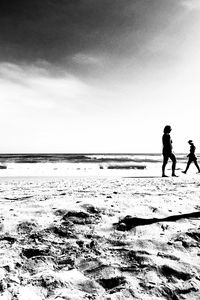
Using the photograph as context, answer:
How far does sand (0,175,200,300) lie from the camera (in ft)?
7.48

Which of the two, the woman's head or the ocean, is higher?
the woman's head

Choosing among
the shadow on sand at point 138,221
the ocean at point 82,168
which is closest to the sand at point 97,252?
the shadow on sand at point 138,221

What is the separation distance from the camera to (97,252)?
2938 mm

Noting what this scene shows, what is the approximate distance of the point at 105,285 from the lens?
7.77 feet

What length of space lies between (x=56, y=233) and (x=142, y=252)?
1.08m

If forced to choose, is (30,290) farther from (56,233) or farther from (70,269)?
(56,233)

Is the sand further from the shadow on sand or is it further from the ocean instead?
the ocean

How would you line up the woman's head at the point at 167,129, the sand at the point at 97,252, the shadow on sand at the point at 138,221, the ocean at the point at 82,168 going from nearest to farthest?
the sand at the point at 97,252 → the shadow on sand at the point at 138,221 → the woman's head at the point at 167,129 → the ocean at the point at 82,168

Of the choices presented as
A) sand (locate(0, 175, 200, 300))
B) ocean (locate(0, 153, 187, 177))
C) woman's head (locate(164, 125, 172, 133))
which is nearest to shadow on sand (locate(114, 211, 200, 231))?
sand (locate(0, 175, 200, 300))

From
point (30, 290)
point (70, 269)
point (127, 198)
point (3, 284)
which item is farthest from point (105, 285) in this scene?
point (127, 198)

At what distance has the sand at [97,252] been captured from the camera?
2281 millimetres

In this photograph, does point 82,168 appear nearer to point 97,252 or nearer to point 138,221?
point 138,221

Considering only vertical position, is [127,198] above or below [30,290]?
above

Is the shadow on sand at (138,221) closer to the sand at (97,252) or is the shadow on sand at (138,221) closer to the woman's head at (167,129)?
the sand at (97,252)
